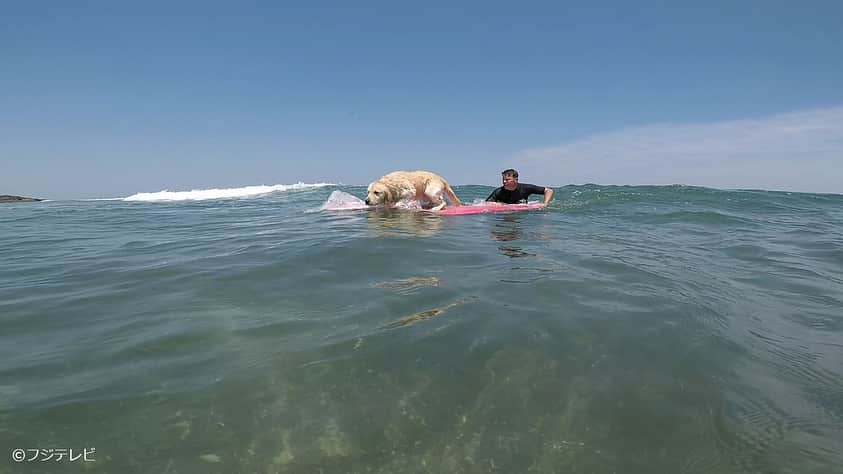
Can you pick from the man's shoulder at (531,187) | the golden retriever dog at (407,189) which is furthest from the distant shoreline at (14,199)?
the man's shoulder at (531,187)

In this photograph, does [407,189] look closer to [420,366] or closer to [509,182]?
[509,182]

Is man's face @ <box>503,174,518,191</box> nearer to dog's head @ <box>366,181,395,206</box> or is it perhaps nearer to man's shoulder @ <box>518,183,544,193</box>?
man's shoulder @ <box>518,183,544,193</box>

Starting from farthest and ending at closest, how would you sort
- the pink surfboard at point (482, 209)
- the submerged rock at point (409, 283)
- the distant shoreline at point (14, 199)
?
the distant shoreline at point (14, 199), the pink surfboard at point (482, 209), the submerged rock at point (409, 283)

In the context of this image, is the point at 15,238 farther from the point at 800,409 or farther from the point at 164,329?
the point at 800,409

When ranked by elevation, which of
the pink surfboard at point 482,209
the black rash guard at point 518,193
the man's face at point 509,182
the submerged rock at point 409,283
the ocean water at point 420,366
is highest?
the man's face at point 509,182

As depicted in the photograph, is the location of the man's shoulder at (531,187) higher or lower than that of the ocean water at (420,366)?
higher

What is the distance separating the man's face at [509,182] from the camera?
13180 millimetres

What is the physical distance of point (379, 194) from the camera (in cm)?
1185

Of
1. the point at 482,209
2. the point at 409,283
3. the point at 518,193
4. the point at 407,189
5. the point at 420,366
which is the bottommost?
the point at 420,366

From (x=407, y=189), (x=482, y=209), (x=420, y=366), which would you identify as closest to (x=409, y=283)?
(x=420, y=366)

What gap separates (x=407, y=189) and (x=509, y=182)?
3.40m

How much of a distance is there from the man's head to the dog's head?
3.68 metres

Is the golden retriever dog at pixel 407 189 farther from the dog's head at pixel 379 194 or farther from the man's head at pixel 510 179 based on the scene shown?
the man's head at pixel 510 179

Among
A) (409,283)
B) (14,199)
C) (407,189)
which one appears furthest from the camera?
(14,199)
